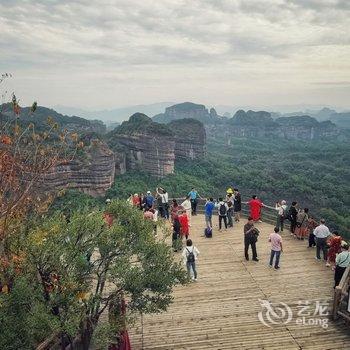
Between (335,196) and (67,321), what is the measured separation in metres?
75.0

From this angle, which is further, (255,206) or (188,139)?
(188,139)

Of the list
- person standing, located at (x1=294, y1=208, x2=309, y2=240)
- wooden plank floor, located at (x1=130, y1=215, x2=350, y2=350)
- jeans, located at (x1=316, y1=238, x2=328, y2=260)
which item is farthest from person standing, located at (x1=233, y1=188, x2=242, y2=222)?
jeans, located at (x1=316, y1=238, x2=328, y2=260)

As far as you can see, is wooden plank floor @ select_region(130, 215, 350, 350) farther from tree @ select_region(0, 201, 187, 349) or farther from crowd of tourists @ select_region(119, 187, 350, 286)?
tree @ select_region(0, 201, 187, 349)

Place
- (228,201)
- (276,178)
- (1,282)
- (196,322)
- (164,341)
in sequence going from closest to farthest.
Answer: (1,282)
(164,341)
(196,322)
(228,201)
(276,178)

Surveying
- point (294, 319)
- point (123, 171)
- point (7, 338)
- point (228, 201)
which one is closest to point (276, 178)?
point (123, 171)

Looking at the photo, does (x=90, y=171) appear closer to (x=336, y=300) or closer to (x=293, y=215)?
(x=293, y=215)

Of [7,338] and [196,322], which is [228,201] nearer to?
[196,322]

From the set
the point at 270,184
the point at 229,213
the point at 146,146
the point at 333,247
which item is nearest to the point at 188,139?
the point at 146,146

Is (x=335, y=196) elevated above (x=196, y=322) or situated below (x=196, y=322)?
below

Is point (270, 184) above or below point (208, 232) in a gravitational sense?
below

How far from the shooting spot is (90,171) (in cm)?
5450

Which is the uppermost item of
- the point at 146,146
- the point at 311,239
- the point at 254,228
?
the point at 146,146

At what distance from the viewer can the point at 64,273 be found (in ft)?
26.4

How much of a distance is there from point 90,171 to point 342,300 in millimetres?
46288
